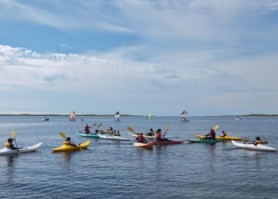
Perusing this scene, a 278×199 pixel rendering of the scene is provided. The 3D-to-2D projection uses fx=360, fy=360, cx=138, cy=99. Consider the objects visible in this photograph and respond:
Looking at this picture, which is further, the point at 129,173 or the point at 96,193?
the point at 129,173

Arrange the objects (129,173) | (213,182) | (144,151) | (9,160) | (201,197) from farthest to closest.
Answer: (144,151), (9,160), (129,173), (213,182), (201,197)

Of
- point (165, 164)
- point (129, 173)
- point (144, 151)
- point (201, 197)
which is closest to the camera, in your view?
point (201, 197)

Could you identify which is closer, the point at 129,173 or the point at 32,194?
the point at 32,194

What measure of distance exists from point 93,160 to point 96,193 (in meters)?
12.9

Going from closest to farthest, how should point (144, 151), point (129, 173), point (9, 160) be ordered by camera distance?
point (129, 173) → point (9, 160) → point (144, 151)

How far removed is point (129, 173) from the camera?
2680cm

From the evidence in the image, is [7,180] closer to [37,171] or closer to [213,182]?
[37,171]

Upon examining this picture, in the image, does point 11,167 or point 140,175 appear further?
point 11,167

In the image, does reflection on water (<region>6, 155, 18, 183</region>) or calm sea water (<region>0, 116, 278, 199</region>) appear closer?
calm sea water (<region>0, 116, 278, 199</region>)

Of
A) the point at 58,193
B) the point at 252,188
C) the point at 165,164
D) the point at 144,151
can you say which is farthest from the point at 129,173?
the point at 144,151

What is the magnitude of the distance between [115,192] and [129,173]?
5743 millimetres

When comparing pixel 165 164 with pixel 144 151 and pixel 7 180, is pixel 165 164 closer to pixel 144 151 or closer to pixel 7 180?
pixel 144 151

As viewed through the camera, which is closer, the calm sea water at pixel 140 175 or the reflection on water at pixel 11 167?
the calm sea water at pixel 140 175

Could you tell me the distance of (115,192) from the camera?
2109 centimetres
